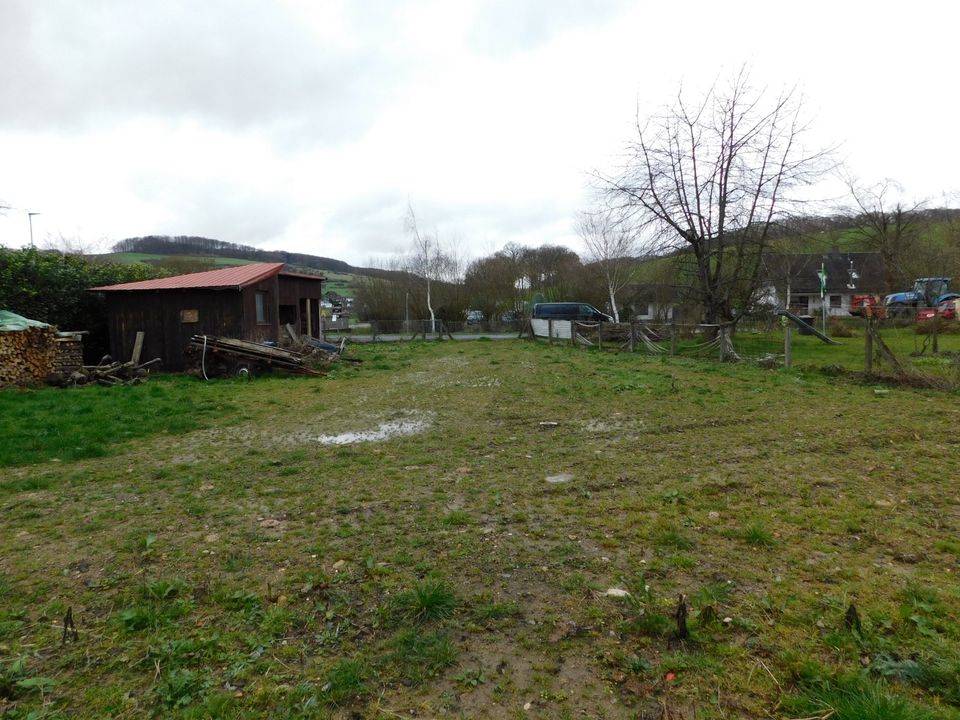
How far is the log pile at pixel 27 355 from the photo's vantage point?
11.8 meters

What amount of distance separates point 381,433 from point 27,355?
9.65 meters

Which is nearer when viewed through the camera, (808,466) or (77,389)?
(808,466)

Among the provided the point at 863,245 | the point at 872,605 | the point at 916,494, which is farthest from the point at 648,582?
the point at 863,245

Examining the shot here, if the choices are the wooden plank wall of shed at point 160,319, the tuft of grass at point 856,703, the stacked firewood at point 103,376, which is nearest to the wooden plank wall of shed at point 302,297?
the wooden plank wall of shed at point 160,319

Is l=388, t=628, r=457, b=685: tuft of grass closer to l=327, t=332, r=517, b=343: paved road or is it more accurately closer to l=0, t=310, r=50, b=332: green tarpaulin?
l=0, t=310, r=50, b=332: green tarpaulin

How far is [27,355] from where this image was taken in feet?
40.3

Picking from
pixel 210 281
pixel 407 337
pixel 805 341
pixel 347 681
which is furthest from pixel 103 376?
pixel 805 341

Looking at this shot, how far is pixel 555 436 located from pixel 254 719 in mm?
5488

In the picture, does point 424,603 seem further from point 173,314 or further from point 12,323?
point 173,314

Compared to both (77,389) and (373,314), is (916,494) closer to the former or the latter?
(77,389)

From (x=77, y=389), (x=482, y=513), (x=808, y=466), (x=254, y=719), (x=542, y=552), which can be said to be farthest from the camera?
(x=77, y=389)

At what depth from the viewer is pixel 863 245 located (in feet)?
99.8

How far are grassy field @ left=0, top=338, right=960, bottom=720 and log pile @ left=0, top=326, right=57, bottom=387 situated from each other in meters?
5.25

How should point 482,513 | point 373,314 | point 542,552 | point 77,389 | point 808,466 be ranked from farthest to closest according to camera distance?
point 373,314
point 77,389
point 808,466
point 482,513
point 542,552
